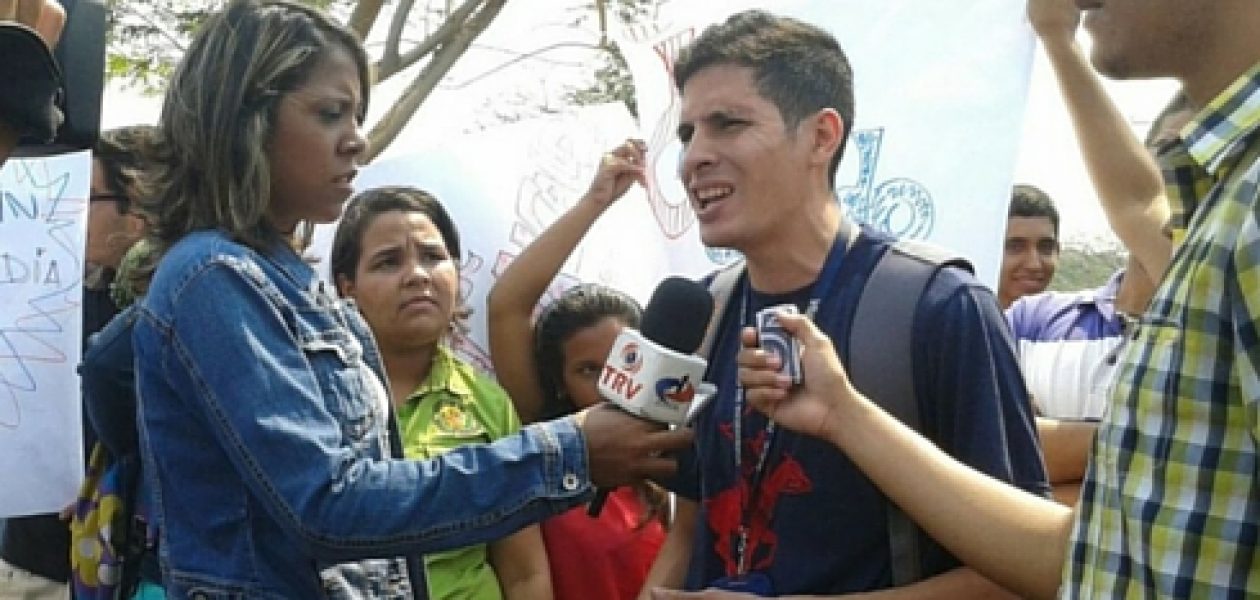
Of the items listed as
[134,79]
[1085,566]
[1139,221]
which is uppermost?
[1139,221]

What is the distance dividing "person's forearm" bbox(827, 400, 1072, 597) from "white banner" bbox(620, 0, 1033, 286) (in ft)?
3.94

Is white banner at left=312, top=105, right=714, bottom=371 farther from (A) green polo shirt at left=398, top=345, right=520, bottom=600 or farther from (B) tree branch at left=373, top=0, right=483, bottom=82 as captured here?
(B) tree branch at left=373, top=0, right=483, bottom=82

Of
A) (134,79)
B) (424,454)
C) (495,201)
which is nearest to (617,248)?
(495,201)

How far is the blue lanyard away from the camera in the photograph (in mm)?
2424

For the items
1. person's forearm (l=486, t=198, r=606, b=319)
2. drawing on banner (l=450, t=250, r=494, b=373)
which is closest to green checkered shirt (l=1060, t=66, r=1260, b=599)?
person's forearm (l=486, t=198, r=606, b=319)

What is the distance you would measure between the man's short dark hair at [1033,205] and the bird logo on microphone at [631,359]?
11.4 feet

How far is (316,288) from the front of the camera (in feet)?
8.00

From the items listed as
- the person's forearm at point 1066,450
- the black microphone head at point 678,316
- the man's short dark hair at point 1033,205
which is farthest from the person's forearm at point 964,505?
the man's short dark hair at point 1033,205

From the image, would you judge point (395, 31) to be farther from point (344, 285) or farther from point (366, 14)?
point (344, 285)

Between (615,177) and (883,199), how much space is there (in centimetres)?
94

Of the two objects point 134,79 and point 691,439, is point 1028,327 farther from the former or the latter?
point 134,79

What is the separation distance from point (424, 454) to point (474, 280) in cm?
82

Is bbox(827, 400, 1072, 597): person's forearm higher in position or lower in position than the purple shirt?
higher

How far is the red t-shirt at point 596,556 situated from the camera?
368cm
